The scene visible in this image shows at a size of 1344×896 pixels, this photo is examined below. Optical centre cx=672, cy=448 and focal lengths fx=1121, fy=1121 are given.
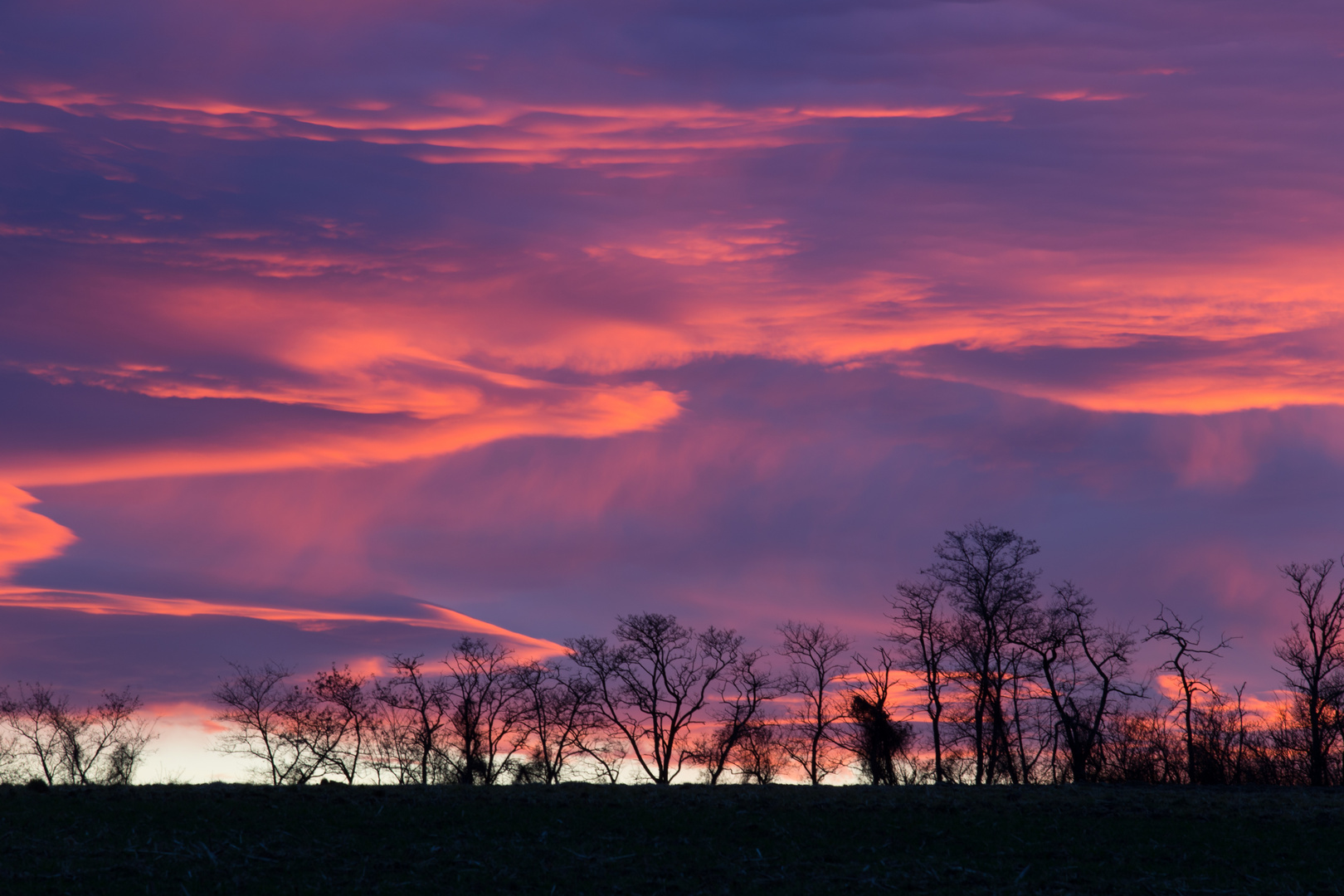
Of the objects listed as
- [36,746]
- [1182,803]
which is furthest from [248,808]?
[36,746]

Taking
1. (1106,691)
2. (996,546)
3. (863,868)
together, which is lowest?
(863,868)

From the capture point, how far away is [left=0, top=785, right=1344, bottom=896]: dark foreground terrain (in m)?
21.4

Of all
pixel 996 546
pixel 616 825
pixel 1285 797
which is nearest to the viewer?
pixel 616 825

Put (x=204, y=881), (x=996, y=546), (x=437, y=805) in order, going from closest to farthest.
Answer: (x=204, y=881) < (x=437, y=805) < (x=996, y=546)

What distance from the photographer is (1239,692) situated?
2783 inches

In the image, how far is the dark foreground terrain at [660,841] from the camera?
843 inches

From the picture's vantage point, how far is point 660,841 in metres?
24.7

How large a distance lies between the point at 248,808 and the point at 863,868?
586 inches

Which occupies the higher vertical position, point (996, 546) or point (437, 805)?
point (996, 546)

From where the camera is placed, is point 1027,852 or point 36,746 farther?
point 36,746

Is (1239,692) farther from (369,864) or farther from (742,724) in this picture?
(369,864)

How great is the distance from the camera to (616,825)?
26.1m

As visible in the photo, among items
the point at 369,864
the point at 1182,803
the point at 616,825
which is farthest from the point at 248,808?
the point at 1182,803

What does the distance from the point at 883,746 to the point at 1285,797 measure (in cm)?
3507
